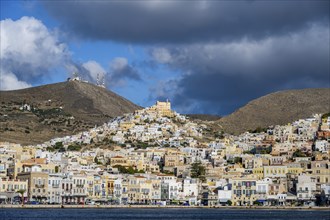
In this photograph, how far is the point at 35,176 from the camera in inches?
4862

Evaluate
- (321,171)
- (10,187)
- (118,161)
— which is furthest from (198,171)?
(10,187)

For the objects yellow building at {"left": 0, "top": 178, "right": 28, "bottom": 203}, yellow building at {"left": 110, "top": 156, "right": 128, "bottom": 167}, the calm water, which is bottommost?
the calm water

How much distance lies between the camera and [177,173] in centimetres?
14900

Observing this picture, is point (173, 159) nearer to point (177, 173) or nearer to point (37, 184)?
point (177, 173)

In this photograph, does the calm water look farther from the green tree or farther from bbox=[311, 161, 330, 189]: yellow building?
the green tree

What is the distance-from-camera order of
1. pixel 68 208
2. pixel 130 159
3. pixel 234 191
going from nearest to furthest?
pixel 68 208 < pixel 234 191 < pixel 130 159

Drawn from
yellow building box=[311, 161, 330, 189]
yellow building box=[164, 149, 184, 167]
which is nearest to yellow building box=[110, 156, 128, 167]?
yellow building box=[164, 149, 184, 167]

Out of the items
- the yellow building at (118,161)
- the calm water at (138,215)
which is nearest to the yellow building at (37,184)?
the calm water at (138,215)

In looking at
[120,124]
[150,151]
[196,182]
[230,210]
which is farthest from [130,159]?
[120,124]

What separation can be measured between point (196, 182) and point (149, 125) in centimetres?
6053

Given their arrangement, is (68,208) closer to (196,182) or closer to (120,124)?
(196,182)

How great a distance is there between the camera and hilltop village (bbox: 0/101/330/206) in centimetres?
12712

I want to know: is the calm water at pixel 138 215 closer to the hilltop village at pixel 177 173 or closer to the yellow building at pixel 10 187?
the hilltop village at pixel 177 173

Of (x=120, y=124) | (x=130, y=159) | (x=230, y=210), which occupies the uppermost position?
(x=120, y=124)
